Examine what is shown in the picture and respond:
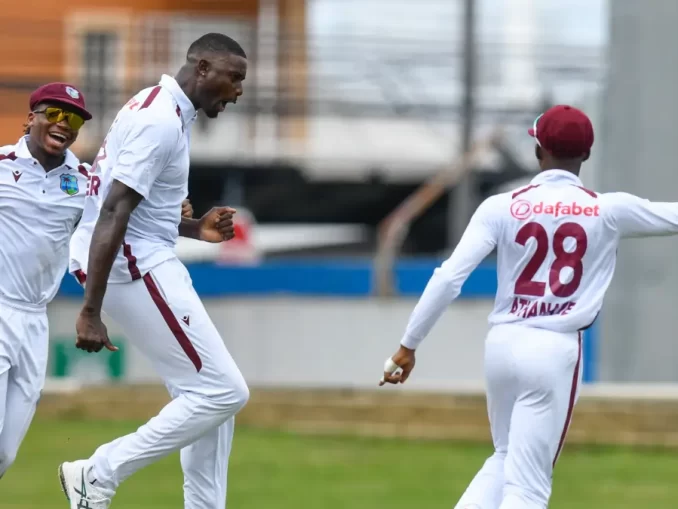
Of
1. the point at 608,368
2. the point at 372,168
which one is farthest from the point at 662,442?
the point at 372,168

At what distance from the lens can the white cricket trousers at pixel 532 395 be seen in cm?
674

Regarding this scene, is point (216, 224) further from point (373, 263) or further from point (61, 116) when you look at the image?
point (373, 263)

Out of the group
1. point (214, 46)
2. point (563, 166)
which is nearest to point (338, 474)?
point (214, 46)

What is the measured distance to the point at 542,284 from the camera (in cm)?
680

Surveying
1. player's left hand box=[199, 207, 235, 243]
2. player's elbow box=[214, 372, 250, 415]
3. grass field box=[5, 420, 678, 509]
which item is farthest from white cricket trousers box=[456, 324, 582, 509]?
grass field box=[5, 420, 678, 509]

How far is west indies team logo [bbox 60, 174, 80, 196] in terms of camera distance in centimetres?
762

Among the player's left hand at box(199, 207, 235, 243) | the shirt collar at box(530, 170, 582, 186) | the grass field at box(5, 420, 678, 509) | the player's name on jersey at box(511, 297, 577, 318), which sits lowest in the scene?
the grass field at box(5, 420, 678, 509)

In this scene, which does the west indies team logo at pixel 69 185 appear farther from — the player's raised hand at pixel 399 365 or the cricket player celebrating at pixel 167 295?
the player's raised hand at pixel 399 365

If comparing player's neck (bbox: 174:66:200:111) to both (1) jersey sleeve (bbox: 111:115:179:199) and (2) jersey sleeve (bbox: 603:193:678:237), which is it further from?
(2) jersey sleeve (bbox: 603:193:678:237)

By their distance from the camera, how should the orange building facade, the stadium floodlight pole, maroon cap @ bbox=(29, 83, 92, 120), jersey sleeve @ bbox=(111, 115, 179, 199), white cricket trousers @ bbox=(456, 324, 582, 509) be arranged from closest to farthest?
white cricket trousers @ bbox=(456, 324, 582, 509), jersey sleeve @ bbox=(111, 115, 179, 199), maroon cap @ bbox=(29, 83, 92, 120), the stadium floodlight pole, the orange building facade

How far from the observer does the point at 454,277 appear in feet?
22.2

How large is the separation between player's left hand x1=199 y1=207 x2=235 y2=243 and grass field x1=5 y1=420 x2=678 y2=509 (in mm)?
3156

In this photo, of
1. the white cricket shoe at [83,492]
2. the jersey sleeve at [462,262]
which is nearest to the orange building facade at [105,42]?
the white cricket shoe at [83,492]

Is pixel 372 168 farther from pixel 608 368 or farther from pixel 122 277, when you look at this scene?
pixel 122 277
